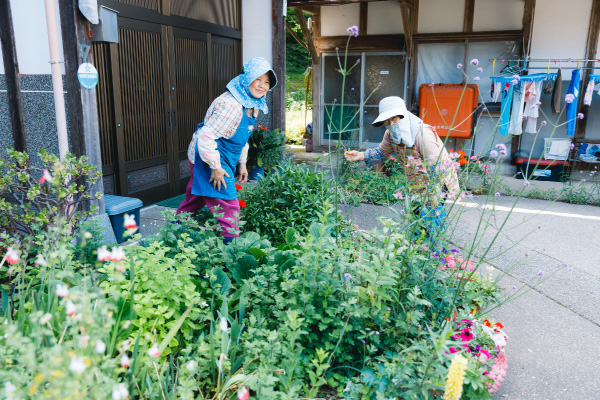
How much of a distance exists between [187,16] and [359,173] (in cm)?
304

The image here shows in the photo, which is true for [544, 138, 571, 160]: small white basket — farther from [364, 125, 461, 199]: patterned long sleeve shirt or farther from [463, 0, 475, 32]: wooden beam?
[364, 125, 461, 199]: patterned long sleeve shirt

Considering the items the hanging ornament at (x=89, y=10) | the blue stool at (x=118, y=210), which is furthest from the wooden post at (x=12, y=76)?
the blue stool at (x=118, y=210)

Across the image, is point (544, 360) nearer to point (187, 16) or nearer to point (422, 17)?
point (187, 16)

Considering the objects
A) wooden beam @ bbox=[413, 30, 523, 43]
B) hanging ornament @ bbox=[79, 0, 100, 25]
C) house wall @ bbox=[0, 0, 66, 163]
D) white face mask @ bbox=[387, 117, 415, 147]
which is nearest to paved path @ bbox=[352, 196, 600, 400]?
white face mask @ bbox=[387, 117, 415, 147]

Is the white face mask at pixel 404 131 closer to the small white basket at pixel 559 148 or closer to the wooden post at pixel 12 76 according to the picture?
the wooden post at pixel 12 76

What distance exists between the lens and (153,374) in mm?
1955

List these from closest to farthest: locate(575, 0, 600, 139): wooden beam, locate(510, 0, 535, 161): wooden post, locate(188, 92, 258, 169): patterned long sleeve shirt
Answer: locate(188, 92, 258, 169): patterned long sleeve shirt
locate(575, 0, 600, 139): wooden beam
locate(510, 0, 535, 161): wooden post

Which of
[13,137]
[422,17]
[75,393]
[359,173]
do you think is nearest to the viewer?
[75,393]

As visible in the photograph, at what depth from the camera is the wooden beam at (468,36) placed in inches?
367

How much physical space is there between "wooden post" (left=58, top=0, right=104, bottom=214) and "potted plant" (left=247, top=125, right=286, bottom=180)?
3.23 meters

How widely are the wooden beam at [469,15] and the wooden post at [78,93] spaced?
8113 mm

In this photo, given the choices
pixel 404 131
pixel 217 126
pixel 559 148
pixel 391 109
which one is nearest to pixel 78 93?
pixel 217 126

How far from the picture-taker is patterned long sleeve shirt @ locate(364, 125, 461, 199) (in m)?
3.09

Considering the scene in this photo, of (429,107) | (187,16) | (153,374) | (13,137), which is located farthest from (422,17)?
(153,374)
